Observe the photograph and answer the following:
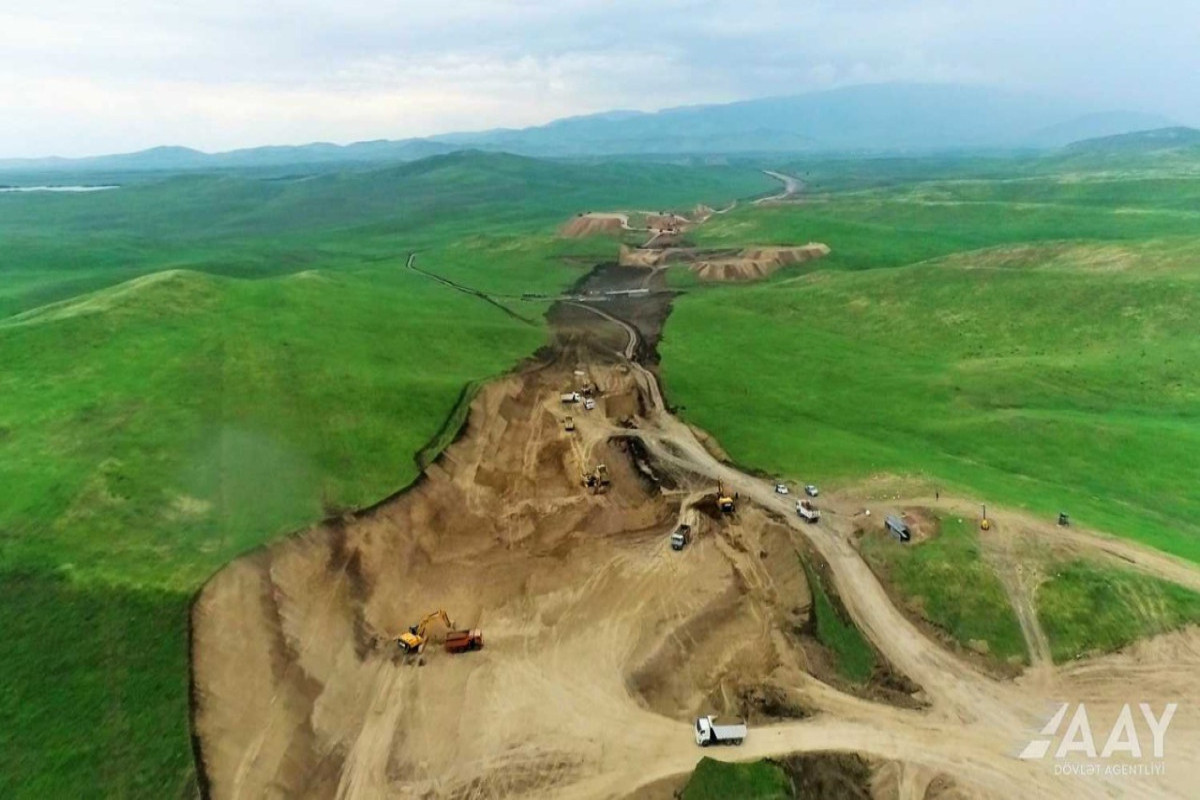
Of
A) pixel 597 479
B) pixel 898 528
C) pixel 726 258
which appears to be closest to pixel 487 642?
pixel 597 479

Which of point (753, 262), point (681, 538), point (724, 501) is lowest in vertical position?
point (681, 538)

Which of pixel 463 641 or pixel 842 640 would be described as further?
pixel 463 641

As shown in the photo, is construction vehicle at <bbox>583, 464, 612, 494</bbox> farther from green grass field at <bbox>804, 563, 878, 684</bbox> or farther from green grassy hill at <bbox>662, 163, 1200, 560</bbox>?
green grass field at <bbox>804, 563, 878, 684</bbox>

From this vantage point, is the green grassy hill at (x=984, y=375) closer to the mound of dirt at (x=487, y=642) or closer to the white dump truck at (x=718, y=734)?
the mound of dirt at (x=487, y=642)

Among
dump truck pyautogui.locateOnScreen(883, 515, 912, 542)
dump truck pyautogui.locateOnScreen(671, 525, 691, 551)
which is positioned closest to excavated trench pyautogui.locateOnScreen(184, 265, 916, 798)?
dump truck pyautogui.locateOnScreen(671, 525, 691, 551)

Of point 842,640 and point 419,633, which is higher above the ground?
A: point 419,633

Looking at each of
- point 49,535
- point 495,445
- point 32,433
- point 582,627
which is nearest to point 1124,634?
point 582,627

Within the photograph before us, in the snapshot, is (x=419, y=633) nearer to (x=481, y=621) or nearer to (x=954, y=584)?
(x=481, y=621)
